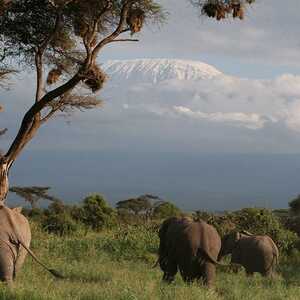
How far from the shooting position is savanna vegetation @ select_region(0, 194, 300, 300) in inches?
448

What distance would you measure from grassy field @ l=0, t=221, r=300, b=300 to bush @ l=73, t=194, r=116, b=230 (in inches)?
139

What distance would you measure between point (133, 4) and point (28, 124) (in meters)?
4.55

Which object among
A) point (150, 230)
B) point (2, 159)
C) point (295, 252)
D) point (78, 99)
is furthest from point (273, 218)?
point (2, 159)

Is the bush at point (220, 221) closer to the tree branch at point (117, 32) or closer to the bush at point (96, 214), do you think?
the bush at point (96, 214)

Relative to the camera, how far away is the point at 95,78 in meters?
21.3

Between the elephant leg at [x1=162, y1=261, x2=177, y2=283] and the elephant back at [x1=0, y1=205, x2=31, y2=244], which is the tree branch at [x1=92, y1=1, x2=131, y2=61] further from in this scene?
the elephant back at [x1=0, y1=205, x2=31, y2=244]

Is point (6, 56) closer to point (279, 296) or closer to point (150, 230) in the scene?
point (150, 230)

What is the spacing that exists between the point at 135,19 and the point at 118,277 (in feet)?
29.2

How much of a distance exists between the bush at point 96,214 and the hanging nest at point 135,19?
30.5 ft

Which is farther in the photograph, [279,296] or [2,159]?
[2,159]

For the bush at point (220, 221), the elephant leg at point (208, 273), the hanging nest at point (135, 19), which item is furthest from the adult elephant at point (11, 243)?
the bush at point (220, 221)

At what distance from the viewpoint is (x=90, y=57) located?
68.5 feet

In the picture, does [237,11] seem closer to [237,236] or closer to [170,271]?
[237,236]

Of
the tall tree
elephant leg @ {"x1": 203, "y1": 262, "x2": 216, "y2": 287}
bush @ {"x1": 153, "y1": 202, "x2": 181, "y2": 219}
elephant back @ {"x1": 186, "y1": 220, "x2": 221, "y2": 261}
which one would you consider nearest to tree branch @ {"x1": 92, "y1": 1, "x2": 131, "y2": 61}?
the tall tree
